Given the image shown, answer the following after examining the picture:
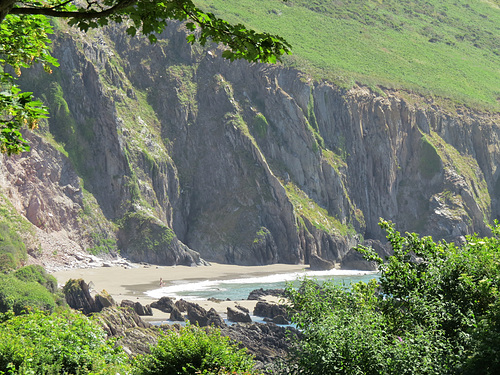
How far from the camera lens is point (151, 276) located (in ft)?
228

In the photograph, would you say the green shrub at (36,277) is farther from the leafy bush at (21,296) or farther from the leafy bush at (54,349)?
the leafy bush at (54,349)

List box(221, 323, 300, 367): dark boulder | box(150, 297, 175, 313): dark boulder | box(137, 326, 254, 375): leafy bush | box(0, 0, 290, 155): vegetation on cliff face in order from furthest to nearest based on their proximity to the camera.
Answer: box(150, 297, 175, 313): dark boulder, box(221, 323, 300, 367): dark boulder, box(137, 326, 254, 375): leafy bush, box(0, 0, 290, 155): vegetation on cliff face

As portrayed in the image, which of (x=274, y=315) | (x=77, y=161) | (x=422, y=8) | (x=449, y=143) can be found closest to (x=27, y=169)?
(x=77, y=161)

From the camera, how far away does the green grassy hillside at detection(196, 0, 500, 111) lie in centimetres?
12231

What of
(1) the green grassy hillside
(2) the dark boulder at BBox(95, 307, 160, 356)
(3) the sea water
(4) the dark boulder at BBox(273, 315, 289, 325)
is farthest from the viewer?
(1) the green grassy hillside

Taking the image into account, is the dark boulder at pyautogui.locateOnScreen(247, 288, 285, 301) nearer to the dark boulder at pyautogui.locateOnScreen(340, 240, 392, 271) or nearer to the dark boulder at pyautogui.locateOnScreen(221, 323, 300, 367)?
the dark boulder at pyautogui.locateOnScreen(221, 323, 300, 367)

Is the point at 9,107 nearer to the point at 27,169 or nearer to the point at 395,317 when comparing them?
the point at 395,317

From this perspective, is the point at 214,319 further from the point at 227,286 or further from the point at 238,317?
→ the point at 227,286

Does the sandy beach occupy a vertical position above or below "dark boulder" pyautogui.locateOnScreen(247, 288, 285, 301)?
below

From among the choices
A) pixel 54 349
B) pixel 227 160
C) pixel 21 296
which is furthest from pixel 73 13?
pixel 227 160

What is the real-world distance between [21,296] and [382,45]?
12284 centimetres

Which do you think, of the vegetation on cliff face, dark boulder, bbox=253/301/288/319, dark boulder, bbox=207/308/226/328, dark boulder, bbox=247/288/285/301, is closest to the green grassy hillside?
dark boulder, bbox=247/288/285/301

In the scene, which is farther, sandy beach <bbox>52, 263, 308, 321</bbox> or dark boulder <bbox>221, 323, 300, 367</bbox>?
sandy beach <bbox>52, 263, 308, 321</bbox>

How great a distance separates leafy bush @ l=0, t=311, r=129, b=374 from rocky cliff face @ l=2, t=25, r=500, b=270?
Result: 55.1 m
